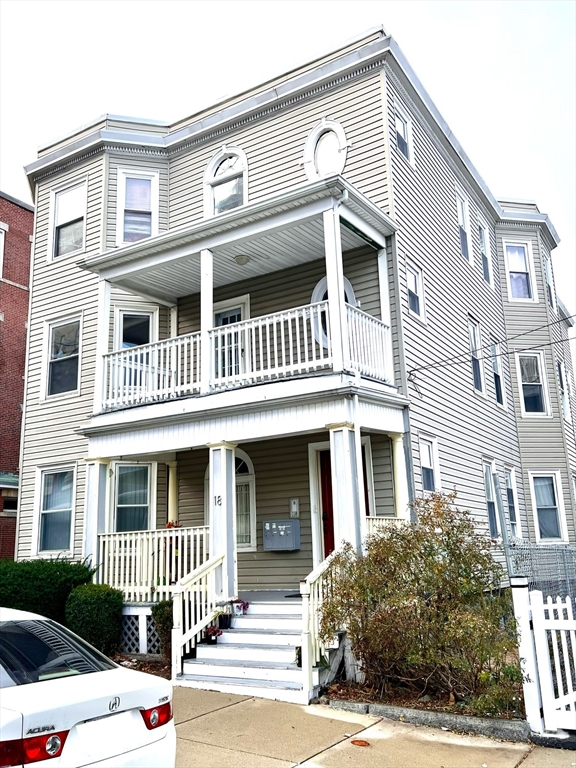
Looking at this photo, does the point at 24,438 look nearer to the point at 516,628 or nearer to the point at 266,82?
the point at 266,82

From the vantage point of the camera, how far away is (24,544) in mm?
15758

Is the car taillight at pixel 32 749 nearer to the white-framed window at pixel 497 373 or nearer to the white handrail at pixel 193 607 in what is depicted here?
the white handrail at pixel 193 607

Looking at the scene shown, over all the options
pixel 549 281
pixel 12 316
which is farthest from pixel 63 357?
pixel 549 281

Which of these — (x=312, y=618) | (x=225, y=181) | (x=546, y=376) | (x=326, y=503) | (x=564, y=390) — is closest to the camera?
(x=312, y=618)

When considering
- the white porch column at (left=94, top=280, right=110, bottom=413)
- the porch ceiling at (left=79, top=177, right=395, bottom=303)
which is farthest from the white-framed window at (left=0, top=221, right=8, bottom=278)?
the white porch column at (left=94, top=280, right=110, bottom=413)

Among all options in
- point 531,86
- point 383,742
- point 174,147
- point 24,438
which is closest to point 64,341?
point 24,438

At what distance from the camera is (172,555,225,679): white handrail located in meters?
9.55

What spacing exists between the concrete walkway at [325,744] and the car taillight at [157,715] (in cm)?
165

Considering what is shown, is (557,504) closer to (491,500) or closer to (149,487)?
(491,500)

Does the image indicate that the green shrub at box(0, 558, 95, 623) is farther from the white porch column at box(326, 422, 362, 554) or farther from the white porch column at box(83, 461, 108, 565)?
the white porch column at box(326, 422, 362, 554)

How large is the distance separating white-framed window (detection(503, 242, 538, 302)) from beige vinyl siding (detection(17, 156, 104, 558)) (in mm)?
11800

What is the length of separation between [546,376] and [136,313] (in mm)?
11469

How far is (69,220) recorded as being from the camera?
16984mm

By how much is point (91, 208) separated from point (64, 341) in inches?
128
